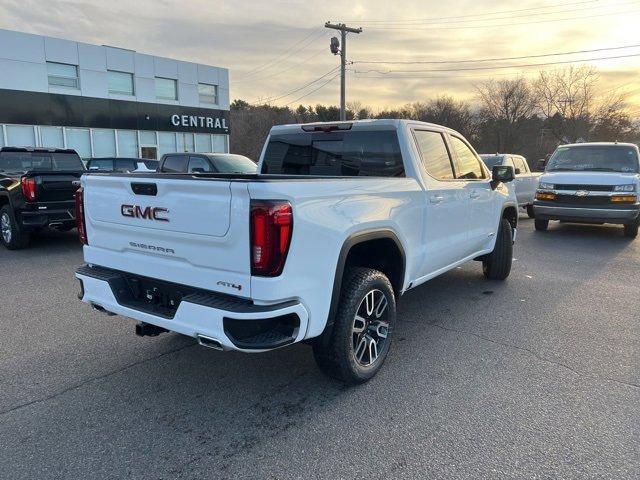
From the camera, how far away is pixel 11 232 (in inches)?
336

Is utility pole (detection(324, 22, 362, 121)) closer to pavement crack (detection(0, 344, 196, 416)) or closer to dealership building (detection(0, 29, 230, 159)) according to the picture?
dealership building (detection(0, 29, 230, 159))

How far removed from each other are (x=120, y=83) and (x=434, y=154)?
1056 inches

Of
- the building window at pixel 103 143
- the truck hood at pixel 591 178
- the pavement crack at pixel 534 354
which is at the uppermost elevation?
the building window at pixel 103 143

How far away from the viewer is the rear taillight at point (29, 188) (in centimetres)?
809

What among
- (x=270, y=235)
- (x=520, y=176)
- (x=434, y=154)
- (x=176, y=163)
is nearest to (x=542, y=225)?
(x=520, y=176)

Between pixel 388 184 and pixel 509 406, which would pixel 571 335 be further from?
pixel 388 184

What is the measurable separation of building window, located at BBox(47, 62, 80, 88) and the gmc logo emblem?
25483 mm

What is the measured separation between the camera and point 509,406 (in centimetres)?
319

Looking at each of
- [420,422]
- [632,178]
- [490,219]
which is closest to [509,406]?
[420,422]

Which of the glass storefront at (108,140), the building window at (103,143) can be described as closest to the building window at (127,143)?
the glass storefront at (108,140)

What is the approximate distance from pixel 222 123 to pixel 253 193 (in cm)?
3137

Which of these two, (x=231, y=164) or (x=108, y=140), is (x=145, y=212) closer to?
(x=231, y=164)

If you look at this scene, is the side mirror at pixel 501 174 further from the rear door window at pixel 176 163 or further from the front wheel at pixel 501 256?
the rear door window at pixel 176 163

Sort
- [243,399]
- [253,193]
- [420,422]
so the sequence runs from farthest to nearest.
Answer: [243,399]
[420,422]
[253,193]
